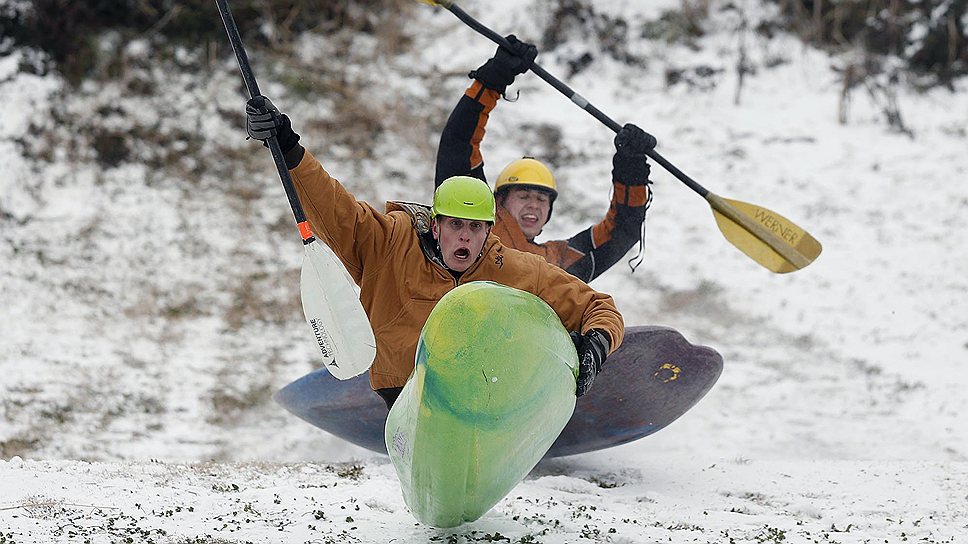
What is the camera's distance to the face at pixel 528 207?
5.05m

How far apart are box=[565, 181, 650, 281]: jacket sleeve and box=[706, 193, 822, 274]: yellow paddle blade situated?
0.42 m

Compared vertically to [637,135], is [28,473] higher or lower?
lower

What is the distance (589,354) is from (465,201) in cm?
69

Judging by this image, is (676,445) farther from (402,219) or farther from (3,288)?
(3,288)

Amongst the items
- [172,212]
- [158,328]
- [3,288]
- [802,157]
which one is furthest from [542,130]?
[3,288]

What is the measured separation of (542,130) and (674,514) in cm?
651

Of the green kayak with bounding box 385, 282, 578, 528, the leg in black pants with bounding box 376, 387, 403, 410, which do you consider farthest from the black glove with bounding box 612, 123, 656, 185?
the green kayak with bounding box 385, 282, 578, 528

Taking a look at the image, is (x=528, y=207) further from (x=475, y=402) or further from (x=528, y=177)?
(x=475, y=402)

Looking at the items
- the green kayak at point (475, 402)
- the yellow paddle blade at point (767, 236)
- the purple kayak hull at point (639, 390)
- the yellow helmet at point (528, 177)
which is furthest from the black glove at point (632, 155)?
the green kayak at point (475, 402)

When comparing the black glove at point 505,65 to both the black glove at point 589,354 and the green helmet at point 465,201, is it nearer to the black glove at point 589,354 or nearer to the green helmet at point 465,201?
the green helmet at point 465,201

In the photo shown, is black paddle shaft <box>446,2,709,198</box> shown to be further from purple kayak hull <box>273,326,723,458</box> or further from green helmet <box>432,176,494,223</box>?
green helmet <box>432,176,494,223</box>

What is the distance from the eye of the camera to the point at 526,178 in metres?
5.12

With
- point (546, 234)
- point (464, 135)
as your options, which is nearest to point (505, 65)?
point (464, 135)

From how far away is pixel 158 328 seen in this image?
6.84 meters
